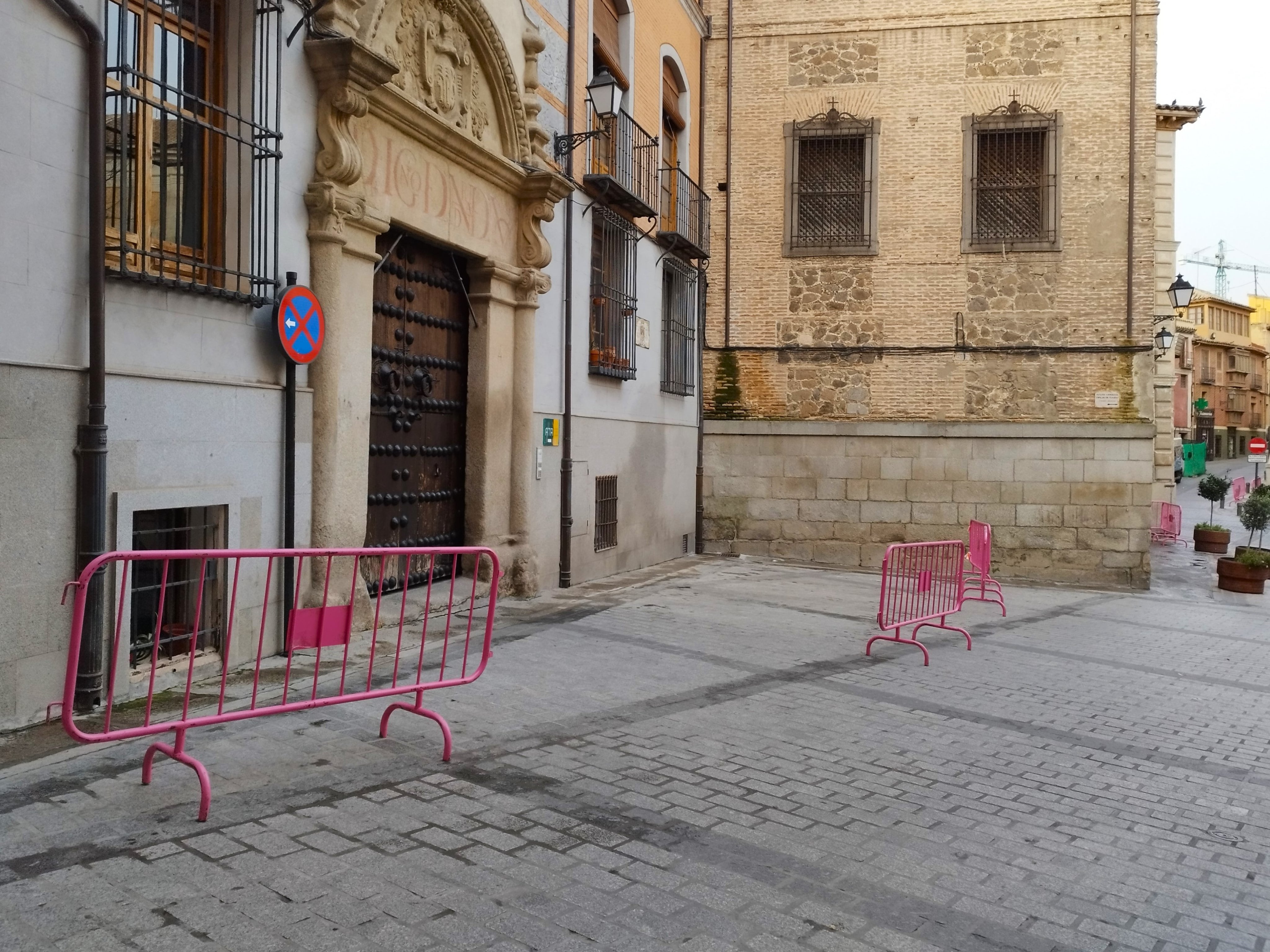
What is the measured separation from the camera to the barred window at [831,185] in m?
16.3

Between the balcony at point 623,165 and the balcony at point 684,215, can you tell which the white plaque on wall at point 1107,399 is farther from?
the balcony at point 623,165

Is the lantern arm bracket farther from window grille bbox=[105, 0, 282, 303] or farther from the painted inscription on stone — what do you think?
window grille bbox=[105, 0, 282, 303]

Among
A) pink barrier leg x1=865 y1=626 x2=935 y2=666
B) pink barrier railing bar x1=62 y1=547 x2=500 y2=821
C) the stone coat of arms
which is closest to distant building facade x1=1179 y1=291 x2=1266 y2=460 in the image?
pink barrier leg x1=865 y1=626 x2=935 y2=666

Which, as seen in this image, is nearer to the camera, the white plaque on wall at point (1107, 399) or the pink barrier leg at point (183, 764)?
the pink barrier leg at point (183, 764)

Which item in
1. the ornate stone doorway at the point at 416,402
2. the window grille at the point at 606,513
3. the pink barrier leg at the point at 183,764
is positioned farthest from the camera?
the window grille at the point at 606,513

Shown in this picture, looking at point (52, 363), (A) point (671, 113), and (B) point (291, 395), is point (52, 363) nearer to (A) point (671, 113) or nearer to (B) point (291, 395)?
(B) point (291, 395)

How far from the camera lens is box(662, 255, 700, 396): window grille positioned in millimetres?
15164

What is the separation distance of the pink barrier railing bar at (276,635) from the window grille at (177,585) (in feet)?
0.06

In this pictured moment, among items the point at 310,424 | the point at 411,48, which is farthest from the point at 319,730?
the point at 411,48

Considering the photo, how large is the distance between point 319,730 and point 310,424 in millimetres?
2667

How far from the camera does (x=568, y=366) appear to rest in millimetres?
11453

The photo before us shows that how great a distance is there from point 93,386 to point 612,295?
8269 millimetres

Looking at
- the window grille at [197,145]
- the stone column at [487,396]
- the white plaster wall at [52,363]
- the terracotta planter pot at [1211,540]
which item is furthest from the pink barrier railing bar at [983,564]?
the terracotta planter pot at [1211,540]

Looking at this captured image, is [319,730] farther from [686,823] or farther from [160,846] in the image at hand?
[686,823]
